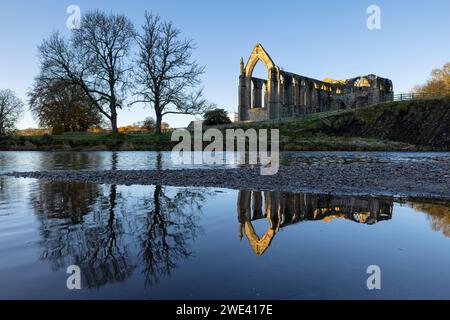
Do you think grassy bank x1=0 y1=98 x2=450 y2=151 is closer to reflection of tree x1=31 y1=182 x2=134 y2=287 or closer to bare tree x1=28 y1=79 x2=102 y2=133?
bare tree x1=28 y1=79 x2=102 y2=133

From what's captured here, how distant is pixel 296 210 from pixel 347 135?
4190cm

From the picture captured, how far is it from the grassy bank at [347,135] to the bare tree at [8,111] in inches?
1313

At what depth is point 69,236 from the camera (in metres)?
5.84

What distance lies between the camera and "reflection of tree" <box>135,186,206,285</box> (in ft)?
15.0

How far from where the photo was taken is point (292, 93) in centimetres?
6875

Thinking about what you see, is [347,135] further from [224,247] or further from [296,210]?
[224,247]

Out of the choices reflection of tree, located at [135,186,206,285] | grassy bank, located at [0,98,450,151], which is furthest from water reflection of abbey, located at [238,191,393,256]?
grassy bank, located at [0,98,450,151]

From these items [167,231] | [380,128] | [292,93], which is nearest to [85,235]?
[167,231]

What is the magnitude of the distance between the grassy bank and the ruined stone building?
14433 mm

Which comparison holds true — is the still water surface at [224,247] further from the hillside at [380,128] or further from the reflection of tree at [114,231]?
the hillside at [380,128]

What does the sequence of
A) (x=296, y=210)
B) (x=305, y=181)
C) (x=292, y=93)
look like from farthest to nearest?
(x=292, y=93) < (x=305, y=181) < (x=296, y=210)

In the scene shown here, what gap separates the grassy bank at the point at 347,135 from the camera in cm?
3988
